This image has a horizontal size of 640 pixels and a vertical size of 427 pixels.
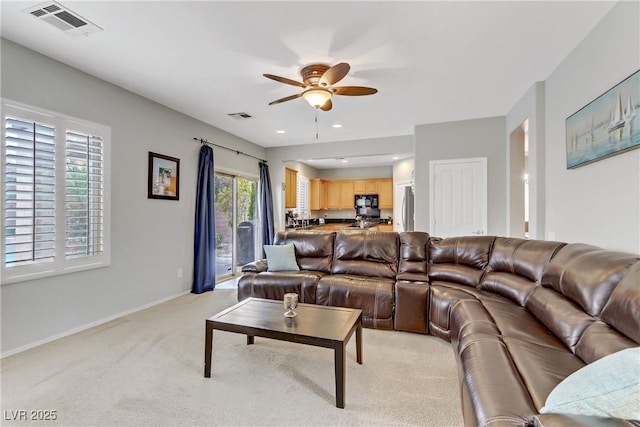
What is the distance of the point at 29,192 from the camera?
264 cm

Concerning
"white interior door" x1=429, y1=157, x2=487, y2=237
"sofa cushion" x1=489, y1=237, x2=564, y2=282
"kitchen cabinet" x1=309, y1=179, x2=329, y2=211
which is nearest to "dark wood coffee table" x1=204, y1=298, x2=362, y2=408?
"sofa cushion" x1=489, y1=237, x2=564, y2=282

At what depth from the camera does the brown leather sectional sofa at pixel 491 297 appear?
52.7 inches

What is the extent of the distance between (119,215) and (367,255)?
3.01 metres

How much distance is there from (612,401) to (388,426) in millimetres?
1166

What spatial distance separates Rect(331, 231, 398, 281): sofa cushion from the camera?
3.60m

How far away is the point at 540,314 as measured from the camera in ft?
6.75

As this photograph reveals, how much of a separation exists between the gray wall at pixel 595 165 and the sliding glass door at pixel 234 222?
4745 millimetres

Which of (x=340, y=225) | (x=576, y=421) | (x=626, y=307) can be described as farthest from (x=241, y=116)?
(x=340, y=225)

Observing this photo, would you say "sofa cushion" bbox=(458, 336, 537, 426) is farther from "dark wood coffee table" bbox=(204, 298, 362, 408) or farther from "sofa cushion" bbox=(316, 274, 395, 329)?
"sofa cushion" bbox=(316, 274, 395, 329)

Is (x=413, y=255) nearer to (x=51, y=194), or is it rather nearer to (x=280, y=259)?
(x=280, y=259)

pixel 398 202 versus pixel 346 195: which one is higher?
pixel 346 195

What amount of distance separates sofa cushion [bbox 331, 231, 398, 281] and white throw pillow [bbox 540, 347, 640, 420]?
2.50m

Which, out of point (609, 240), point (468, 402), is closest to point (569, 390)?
point (468, 402)

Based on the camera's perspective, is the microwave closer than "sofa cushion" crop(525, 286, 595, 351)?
No
